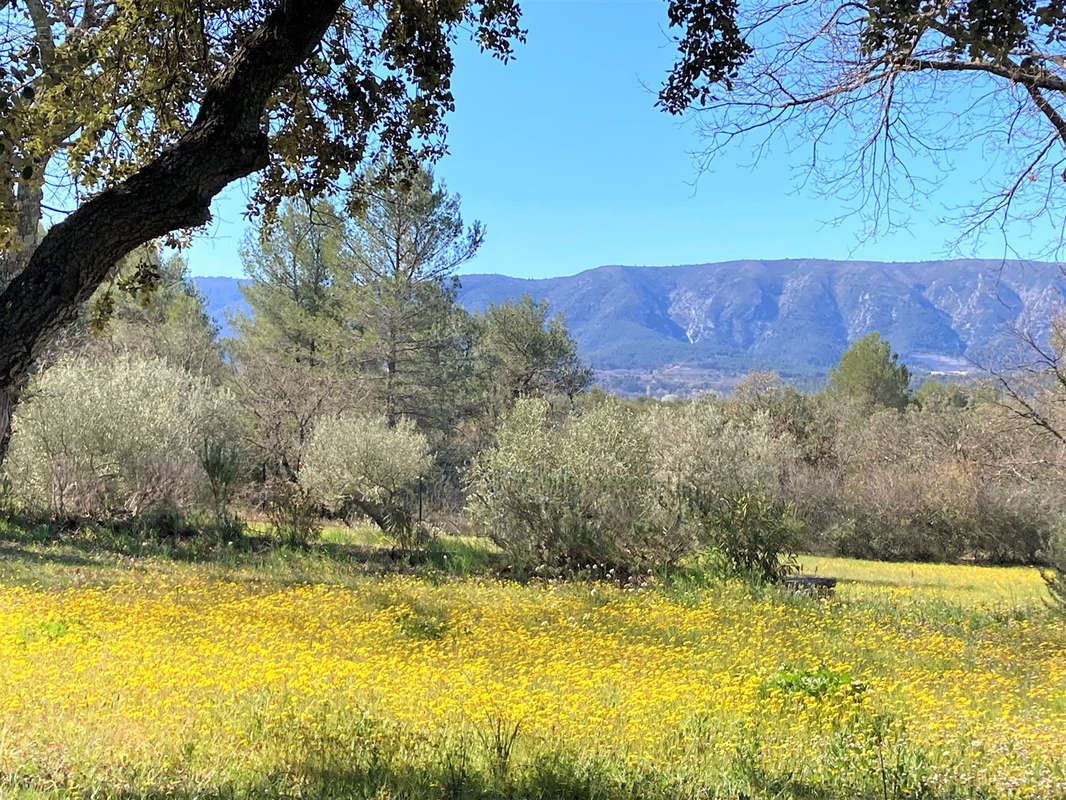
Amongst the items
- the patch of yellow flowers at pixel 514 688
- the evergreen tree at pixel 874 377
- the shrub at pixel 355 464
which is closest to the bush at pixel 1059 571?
the patch of yellow flowers at pixel 514 688

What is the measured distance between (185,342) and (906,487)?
29697 millimetres

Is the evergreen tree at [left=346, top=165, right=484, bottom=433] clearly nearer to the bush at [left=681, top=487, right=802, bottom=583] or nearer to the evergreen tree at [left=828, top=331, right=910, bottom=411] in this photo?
the bush at [left=681, top=487, right=802, bottom=583]

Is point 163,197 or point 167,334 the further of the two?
point 167,334

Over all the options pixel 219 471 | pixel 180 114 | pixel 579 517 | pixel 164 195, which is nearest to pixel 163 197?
pixel 164 195

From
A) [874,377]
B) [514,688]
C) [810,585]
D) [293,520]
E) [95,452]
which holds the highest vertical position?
[874,377]

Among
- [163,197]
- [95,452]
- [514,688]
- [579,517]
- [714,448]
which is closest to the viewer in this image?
[163,197]

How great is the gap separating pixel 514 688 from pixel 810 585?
8.65 metres

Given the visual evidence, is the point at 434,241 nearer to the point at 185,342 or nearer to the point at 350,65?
the point at 185,342

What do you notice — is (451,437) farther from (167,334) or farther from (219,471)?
(219,471)

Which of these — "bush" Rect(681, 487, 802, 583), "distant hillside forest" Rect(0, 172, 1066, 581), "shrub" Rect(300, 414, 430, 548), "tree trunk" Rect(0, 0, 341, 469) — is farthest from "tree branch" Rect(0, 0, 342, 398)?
"shrub" Rect(300, 414, 430, 548)

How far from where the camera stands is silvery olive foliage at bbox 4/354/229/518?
15.8 meters

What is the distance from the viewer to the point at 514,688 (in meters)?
5.73

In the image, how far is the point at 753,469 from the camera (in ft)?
80.3

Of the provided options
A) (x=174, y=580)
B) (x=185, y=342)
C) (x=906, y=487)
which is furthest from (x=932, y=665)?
(x=185, y=342)
